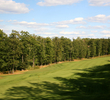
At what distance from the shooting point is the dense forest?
1743 inches

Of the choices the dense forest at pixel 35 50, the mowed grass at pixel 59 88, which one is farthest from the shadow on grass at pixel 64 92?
the dense forest at pixel 35 50

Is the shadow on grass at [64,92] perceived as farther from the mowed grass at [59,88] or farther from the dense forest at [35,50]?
the dense forest at [35,50]

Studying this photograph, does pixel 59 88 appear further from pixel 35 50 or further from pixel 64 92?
pixel 35 50

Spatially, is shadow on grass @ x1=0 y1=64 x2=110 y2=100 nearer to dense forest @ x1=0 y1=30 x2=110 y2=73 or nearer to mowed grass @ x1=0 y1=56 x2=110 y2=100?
mowed grass @ x1=0 y1=56 x2=110 y2=100

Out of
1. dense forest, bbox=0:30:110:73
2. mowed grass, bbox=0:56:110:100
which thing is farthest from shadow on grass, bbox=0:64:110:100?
dense forest, bbox=0:30:110:73

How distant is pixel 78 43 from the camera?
9719cm

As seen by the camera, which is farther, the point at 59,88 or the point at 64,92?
the point at 59,88

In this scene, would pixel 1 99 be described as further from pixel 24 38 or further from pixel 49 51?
pixel 49 51

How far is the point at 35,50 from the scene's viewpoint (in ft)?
210

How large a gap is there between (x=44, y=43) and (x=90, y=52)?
4574 cm

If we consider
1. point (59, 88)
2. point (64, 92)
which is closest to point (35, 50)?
point (59, 88)

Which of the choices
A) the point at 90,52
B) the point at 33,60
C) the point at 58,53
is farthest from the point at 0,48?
the point at 90,52

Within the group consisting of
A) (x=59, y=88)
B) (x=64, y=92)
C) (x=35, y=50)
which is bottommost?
(x=59, y=88)

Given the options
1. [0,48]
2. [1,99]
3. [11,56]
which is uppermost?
[0,48]
